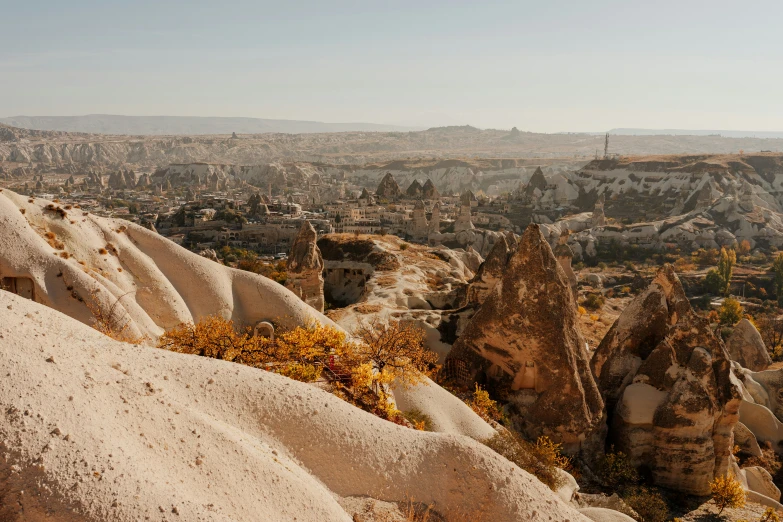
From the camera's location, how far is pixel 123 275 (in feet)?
46.0

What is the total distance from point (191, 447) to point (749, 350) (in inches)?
863

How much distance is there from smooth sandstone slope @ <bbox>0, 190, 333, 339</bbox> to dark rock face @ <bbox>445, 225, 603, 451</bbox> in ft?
14.8

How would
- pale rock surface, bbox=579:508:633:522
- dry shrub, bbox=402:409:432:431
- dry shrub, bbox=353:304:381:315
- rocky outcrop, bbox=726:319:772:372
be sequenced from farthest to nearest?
rocky outcrop, bbox=726:319:772:372
dry shrub, bbox=353:304:381:315
dry shrub, bbox=402:409:432:431
pale rock surface, bbox=579:508:633:522

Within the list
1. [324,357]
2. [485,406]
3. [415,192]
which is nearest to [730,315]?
[485,406]

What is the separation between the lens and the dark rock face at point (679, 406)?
1280cm

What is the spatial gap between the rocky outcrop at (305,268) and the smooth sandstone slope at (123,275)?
16.9 ft

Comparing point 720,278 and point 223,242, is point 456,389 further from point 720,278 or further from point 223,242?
point 223,242

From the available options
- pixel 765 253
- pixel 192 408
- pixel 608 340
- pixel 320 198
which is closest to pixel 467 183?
pixel 320 198

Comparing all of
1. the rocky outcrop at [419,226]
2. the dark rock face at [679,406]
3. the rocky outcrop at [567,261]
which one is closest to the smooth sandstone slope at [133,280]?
the dark rock face at [679,406]

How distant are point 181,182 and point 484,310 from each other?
132 meters

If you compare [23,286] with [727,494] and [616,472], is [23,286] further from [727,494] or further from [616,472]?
[727,494]

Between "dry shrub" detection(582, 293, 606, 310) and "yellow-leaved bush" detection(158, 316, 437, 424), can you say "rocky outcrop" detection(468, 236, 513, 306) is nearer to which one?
"yellow-leaved bush" detection(158, 316, 437, 424)

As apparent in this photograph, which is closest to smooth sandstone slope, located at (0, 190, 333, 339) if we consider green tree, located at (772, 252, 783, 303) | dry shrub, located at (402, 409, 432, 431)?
dry shrub, located at (402, 409, 432, 431)

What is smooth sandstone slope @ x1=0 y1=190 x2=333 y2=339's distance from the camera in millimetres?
12086
